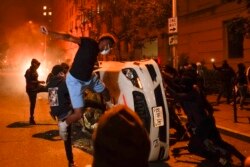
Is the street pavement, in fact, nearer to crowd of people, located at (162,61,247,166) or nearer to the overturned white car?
the overturned white car

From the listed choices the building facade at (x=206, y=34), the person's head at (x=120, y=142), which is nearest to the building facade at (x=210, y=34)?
the building facade at (x=206, y=34)

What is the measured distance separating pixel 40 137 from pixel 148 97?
4.01 m

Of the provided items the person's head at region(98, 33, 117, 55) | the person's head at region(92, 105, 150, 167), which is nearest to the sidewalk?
the person's head at region(98, 33, 117, 55)

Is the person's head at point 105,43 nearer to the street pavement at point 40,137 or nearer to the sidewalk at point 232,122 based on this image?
the street pavement at point 40,137

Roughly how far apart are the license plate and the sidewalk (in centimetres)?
322

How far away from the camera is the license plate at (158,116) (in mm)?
6160

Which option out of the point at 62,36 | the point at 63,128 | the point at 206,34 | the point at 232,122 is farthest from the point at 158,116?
the point at 206,34

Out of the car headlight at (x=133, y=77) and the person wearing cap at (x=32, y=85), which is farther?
the person wearing cap at (x=32, y=85)

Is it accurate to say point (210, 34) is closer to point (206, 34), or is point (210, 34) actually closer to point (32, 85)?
point (206, 34)

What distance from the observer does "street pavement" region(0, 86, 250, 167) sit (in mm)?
7316

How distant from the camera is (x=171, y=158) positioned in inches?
287

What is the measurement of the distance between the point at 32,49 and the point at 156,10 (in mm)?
95290

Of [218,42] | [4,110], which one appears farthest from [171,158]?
[218,42]

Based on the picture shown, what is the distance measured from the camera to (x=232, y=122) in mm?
10602
